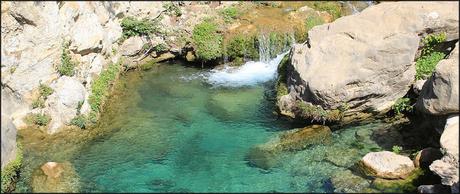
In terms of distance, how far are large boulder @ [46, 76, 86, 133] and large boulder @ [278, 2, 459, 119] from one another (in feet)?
36.2

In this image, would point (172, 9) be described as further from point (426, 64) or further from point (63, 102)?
point (426, 64)

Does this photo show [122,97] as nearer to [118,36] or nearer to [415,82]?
[118,36]

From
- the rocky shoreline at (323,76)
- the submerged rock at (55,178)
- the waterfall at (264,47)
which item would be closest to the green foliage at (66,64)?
the rocky shoreline at (323,76)

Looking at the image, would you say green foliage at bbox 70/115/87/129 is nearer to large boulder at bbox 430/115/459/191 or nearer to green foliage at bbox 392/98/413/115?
green foliage at bbox 392/98/413/115

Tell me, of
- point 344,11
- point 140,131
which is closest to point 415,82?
point 344,11

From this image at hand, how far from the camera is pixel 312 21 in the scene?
3156 centimetres

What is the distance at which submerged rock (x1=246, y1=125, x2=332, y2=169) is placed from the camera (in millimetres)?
22156

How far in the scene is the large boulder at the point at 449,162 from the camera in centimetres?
1828

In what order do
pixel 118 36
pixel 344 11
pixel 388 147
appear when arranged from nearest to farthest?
pixel 388 147
pixel 118 36
pixel 344 11

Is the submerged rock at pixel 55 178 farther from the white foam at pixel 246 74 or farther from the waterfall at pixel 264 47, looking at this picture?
the waterfall at pixel 264 47

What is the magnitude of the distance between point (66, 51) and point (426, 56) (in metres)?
17.9

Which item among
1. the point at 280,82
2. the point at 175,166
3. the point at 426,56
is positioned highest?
the point at 426,56

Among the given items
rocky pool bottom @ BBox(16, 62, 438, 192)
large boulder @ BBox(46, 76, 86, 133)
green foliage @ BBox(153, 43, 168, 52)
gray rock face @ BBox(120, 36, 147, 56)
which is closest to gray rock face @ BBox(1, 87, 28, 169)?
rocky pool bottom @ BBox(16, 62, 438, 192)

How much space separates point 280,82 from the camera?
2708cm
